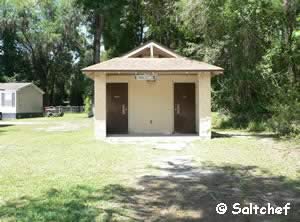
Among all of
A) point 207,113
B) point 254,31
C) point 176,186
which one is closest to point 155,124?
point 207,113

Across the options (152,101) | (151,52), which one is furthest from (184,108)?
(151,52)

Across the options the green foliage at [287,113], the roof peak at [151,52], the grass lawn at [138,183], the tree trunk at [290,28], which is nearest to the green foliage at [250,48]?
the tree trunk at [290,28]

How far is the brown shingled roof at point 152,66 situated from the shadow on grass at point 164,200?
7299mm

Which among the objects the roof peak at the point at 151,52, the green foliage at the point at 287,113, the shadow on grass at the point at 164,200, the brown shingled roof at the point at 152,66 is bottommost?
the shadow on grass at the point at 164,200

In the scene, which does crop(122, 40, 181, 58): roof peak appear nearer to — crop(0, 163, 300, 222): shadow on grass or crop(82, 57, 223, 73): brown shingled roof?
crop(82, 57, 223, 73): brown shingled roof

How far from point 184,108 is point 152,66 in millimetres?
2842

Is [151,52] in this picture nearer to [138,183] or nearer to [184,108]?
[184,108]

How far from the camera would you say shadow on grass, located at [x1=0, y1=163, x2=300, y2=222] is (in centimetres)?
496

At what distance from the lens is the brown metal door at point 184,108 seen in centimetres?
1646

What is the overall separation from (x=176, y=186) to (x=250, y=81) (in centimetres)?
1379

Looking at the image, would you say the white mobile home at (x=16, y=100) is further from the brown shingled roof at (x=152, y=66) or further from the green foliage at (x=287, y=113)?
the green foliage at (x=287, y=113)

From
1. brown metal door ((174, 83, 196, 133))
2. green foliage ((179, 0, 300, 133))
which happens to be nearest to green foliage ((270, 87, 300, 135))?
green foliage ((179, 0, 300, 133))

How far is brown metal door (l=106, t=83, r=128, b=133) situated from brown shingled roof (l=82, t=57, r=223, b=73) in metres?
1.34

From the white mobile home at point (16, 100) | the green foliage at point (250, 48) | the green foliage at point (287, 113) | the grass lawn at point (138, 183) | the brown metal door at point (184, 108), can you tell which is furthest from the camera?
the white mobile home at point (16, 100)
